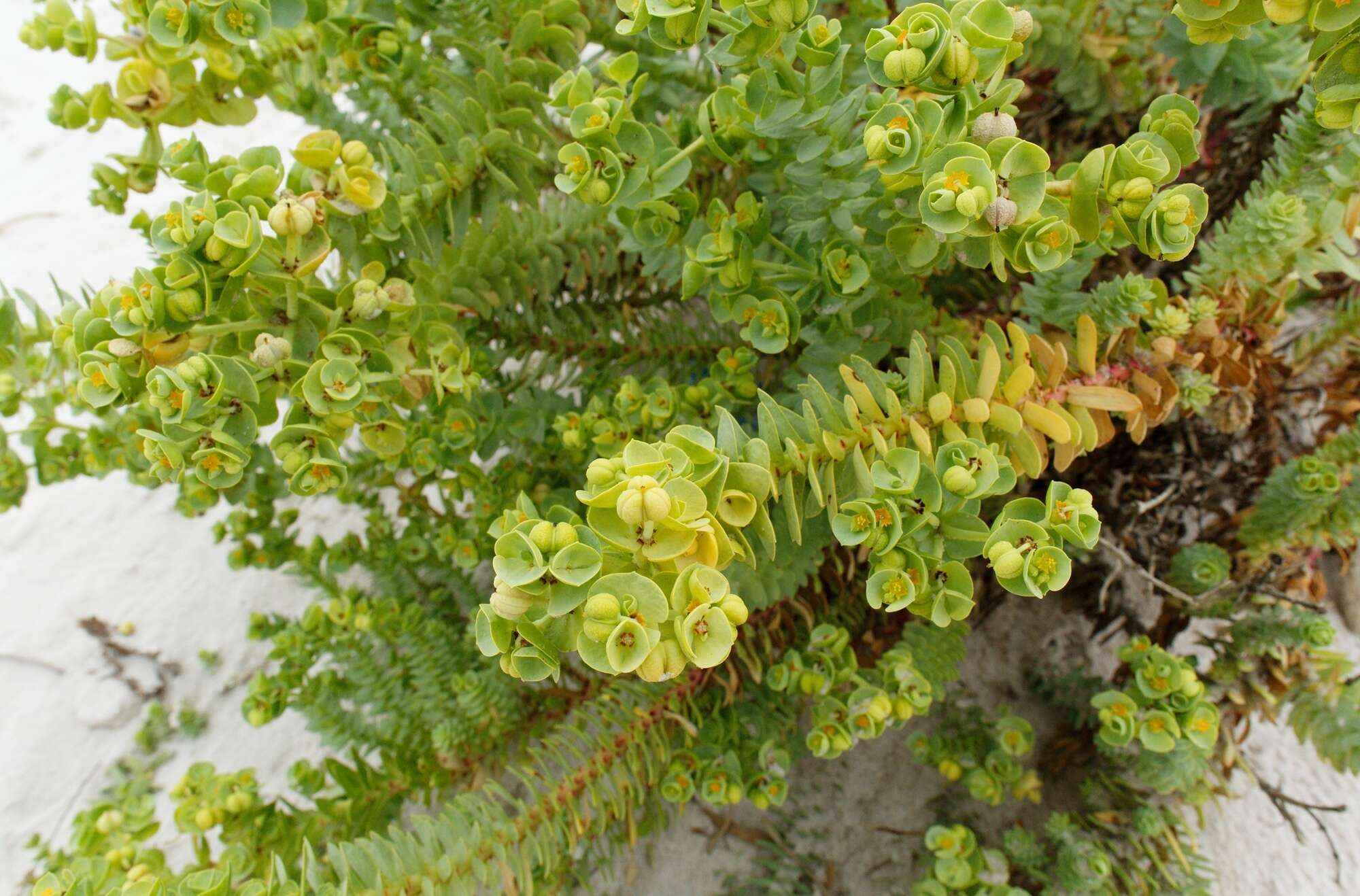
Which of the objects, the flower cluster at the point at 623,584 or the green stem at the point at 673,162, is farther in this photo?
the green stem at the point at 673,162

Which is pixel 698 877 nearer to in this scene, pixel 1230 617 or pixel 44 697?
pixel 1230 617

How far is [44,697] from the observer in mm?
1704

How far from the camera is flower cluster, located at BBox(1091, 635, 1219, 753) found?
3.33 feet

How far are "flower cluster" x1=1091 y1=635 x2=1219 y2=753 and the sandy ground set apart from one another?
1.22ft

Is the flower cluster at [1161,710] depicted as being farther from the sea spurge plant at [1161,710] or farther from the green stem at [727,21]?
the green stem at [727,21]

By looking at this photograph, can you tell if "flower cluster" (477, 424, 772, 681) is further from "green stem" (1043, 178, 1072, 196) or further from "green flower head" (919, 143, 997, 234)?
"green stem" (1043, 178, 1072, 196)

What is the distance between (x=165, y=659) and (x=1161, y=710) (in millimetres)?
1675

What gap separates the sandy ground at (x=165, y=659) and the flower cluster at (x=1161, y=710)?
37 cm

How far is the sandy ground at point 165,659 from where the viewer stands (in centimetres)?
138

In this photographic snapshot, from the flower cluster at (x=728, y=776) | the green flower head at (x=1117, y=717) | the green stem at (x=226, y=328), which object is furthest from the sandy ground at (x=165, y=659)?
the green stem at (x=226, y=328)

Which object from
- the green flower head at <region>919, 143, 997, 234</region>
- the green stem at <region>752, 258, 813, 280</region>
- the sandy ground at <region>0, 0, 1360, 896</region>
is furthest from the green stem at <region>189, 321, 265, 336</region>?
the sandy ground at <region>0, 0, 1360, 896</region>

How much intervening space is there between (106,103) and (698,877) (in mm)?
1280

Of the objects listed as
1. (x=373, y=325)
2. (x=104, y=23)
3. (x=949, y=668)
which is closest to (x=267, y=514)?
(x=373, y=325)

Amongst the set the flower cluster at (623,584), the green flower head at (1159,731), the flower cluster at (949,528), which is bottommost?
the green flower head at (1159,731)
